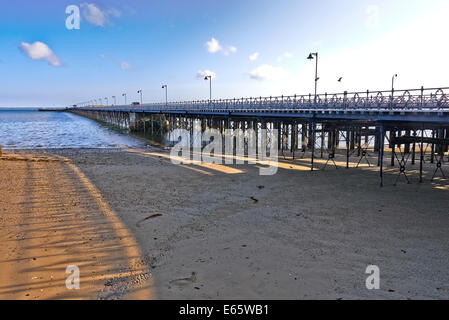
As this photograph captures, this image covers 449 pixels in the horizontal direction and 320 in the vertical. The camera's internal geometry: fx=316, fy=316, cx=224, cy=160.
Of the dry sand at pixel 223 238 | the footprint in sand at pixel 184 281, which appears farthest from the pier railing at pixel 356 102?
the footprint in sand at pixel 184 281

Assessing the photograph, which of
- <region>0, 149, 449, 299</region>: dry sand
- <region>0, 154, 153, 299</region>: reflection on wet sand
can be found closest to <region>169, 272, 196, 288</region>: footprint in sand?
<region>0, 149, 449, 299</region>: dry sand

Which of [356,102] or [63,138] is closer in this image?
[356,102]

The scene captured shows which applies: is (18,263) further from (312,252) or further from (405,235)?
(405,235)

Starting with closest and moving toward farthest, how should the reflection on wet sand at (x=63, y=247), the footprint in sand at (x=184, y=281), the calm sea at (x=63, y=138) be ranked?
the reflection on wet sand at (x=63, y=247), the footprint in sand at (x=184, y=281), the calm sea at (x=63, y=138)

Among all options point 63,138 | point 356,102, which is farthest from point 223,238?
point 63,138

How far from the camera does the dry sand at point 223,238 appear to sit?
20.6 ft

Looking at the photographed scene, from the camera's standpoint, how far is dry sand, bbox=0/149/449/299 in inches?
247

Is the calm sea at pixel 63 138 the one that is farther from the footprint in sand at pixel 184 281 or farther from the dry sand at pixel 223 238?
the footprint in sand at pixel 184 281

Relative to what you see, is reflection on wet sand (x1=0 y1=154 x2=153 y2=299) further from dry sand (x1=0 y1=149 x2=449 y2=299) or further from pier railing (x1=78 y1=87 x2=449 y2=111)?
pier railing (x1=78 y1=87 x2=449 y2=111)

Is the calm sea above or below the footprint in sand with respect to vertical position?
above

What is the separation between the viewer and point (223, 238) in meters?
8.70

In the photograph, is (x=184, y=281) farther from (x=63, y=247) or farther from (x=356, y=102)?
(x=356, y=102)

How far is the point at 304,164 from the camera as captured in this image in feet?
73.4

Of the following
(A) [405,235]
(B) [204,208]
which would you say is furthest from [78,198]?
(A) [405,235]
